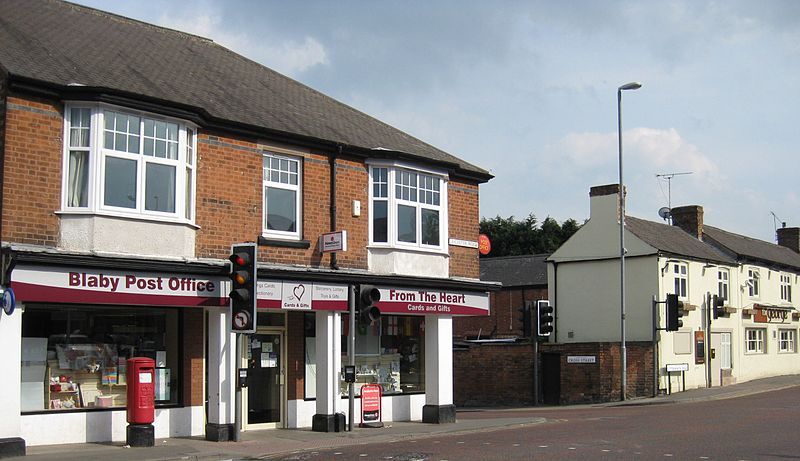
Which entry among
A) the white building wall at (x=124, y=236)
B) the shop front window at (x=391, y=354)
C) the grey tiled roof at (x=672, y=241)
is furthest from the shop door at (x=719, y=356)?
the white building wall at (x=124, y=236)

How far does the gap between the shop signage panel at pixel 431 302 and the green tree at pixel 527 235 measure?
49154 millimetres

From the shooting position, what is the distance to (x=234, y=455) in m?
15.5

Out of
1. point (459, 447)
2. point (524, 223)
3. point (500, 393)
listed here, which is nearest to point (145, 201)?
point (459, 447)

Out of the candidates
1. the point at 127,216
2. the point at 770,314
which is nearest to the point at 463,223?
the point at 127,216

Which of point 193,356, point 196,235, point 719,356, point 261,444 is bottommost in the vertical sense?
point 261,444

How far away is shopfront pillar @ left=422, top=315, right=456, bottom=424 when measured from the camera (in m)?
21.8

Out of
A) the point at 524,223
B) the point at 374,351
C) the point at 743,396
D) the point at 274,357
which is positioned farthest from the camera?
the point at 524,223

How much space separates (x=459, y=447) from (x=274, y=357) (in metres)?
5.35

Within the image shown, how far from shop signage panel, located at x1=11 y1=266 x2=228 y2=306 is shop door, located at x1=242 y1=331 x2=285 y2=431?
91.0 inches

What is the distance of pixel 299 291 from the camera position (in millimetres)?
Answer: 18938

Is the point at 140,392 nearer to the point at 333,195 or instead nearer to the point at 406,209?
the point at 333,195

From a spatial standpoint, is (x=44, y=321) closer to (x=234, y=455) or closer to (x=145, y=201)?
(x=145, y=201)

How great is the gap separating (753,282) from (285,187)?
30.4 meters

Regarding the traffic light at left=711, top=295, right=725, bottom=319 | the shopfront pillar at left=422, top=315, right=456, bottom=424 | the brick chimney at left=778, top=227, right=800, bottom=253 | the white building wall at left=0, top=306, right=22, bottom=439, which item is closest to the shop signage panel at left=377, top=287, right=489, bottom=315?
the shopfront pillar at left=422, top=315, right=456, bottom=424
